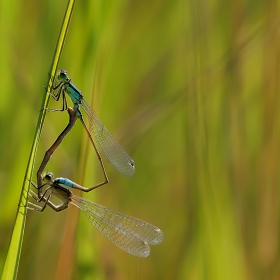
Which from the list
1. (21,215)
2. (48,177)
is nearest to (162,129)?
(48,177)

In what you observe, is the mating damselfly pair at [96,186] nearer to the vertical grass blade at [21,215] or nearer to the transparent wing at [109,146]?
the transparent wing at [109,146]

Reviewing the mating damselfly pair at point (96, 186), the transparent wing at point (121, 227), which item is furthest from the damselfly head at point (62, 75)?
the transparent wing at point (121, 227)

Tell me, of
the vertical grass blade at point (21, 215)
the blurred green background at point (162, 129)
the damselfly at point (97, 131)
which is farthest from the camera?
the damselfly at point (97, 131)

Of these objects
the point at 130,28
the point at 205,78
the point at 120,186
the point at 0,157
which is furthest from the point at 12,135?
the point at 205,78

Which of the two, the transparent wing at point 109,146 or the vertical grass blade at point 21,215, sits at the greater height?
the transparent wing at point 109,146

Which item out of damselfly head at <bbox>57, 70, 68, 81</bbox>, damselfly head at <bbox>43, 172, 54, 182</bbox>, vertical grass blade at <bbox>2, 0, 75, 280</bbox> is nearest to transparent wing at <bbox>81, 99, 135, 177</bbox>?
damselfly head at <bbox>57, 70, 68, 81</bbox>

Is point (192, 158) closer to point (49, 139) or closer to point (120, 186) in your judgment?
point (120, 186)

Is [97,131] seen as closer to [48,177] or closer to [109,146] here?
[109,146]
